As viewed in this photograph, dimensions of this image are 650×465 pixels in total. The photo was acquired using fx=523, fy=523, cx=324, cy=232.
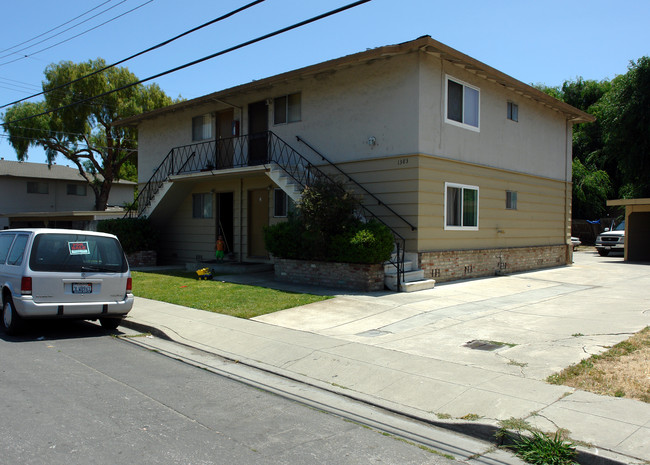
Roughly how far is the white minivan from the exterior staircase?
20.6ft

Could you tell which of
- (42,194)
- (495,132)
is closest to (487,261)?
(495,132)

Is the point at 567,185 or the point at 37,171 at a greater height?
the point at 37,171

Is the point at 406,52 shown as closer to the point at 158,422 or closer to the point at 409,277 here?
the point at 409,277

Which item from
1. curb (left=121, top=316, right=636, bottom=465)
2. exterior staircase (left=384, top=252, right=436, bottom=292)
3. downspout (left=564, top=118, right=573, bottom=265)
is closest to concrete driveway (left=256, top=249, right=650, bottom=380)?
exterior staircase (left=384, top=252, right=436, bottom=292)

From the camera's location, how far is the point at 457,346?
309 inches

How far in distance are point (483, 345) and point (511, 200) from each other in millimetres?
11160

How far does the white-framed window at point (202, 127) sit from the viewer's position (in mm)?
20219

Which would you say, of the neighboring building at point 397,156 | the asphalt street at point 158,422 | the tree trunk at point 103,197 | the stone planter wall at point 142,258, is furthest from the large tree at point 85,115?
the asphalt street at point 158,422

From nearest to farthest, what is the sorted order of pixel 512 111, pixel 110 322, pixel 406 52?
pixel 110 322
pixel 406 52
pixel 512 111

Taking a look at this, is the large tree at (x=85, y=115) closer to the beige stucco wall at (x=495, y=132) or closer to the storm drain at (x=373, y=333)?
the beige stucco wall at (x=495, y=132)

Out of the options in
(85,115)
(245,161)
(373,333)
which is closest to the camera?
(373,333)

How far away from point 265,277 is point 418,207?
4953 millimetres

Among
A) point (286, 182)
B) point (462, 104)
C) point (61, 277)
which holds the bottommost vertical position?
point (61, 277)

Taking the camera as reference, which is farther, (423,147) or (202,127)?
(202,127)
